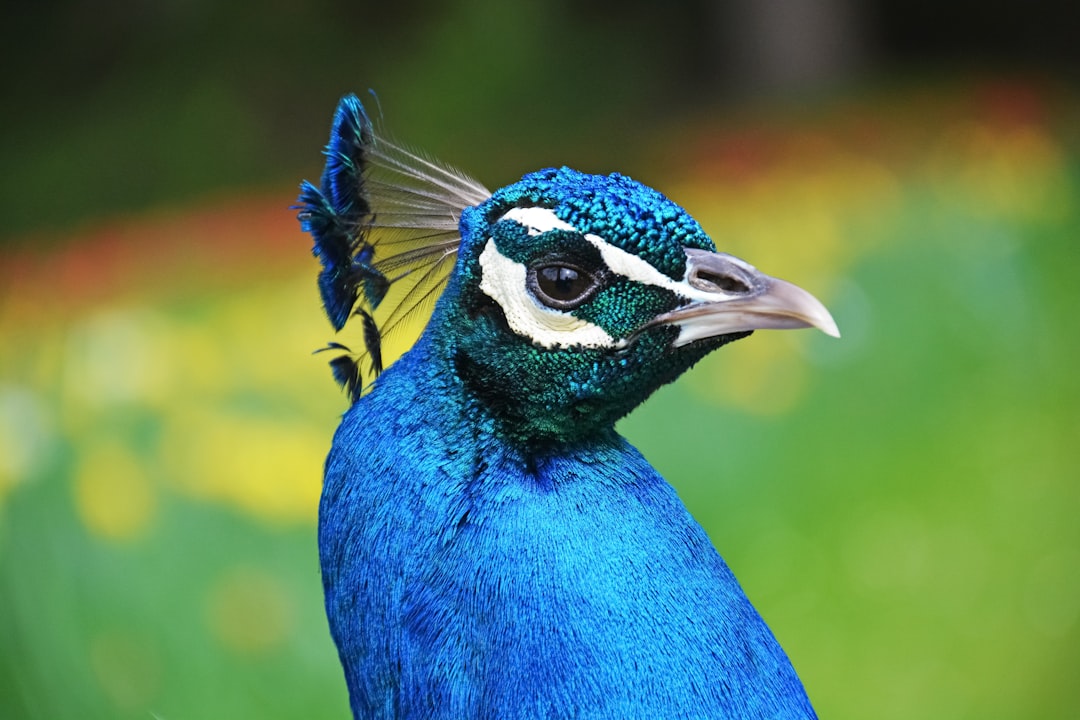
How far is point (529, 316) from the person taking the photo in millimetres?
896

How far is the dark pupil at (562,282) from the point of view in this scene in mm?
878

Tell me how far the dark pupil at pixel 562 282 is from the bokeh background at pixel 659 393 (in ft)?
4.38

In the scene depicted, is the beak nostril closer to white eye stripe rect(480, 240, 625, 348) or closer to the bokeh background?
white eye stripe rect(480, 240, 625, 348)

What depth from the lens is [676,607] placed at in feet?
2.96

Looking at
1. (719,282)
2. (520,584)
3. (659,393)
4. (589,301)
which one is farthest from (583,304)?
(659,393)

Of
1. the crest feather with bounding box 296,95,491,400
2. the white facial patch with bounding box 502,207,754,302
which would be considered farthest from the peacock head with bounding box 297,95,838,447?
the crest feather with bounding box 296,95,491,400

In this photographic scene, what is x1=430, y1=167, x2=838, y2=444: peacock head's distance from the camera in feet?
2.83

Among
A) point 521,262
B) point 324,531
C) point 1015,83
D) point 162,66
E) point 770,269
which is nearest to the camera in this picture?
point 521,262

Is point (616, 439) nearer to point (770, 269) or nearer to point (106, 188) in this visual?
point (770, 269)

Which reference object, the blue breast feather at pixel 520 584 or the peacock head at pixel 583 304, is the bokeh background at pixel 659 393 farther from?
the peacock head at pixel 583 304

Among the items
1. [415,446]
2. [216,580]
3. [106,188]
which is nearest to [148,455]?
[216,580]

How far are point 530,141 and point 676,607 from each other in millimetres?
2261

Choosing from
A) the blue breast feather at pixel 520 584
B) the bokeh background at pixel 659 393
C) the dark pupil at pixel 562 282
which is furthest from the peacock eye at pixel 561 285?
the bokeh background at pixel 659 393

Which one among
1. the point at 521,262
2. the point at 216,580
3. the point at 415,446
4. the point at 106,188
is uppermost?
the point at 106,188
